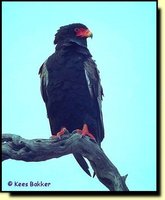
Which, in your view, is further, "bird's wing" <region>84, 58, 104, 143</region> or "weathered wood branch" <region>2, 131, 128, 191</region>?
"bird's wing" <region>84, 58, 104, 143</region>

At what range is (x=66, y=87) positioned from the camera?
3.23 meters

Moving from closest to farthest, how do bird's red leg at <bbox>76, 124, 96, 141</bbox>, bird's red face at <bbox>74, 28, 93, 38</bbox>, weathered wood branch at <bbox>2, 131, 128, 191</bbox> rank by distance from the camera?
weathered wood branch at <bbox>2, 131, 128, 191</bbox> < bird's red leg at <bbox>76, 124, 96, 141</bbox> < bird's red face at <bbox>74, 28, 93, 38</bbox>

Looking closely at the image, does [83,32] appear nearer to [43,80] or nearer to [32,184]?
[43,80]

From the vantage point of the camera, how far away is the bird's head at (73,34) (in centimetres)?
330

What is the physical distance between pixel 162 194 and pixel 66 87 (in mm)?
812

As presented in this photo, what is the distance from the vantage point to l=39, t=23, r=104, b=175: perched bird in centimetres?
322

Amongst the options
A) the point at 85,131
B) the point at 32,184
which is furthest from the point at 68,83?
the point at 32,184

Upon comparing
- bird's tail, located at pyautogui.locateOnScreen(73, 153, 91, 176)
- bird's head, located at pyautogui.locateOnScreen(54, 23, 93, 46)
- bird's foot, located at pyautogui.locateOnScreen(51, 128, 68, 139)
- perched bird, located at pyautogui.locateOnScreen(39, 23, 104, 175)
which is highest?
bird's head, located at pyautogui.locateOnScreen(54, 23, 93, 46)

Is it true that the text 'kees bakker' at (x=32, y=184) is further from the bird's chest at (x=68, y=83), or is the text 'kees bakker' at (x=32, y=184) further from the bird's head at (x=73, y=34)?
the bird's head at (x=73, y=34)

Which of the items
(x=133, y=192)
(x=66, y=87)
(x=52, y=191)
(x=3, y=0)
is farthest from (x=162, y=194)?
(x=3, y=0)

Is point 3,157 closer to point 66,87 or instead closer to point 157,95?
point 66,87

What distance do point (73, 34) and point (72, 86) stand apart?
0.32m

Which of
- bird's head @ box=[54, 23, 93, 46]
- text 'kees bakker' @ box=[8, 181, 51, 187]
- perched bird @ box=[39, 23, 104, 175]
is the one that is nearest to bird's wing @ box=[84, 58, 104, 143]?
perched bird @ box=[39, 23, 104, 175]

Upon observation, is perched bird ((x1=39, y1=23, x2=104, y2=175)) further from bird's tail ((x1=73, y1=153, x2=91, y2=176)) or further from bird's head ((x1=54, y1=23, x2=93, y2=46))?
bird's tail ((x1=73, y1=153, x2=91, y2=176))
